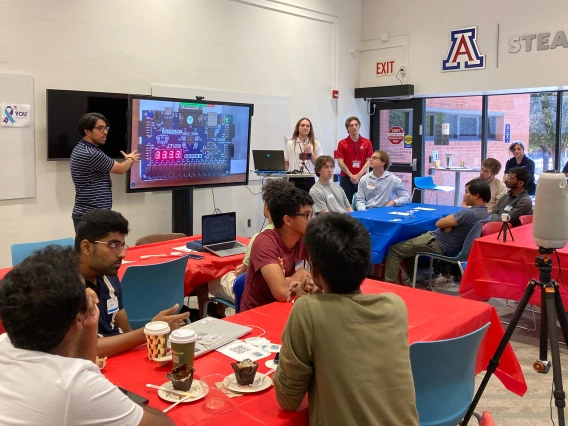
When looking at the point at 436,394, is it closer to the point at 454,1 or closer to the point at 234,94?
the point at 234,94

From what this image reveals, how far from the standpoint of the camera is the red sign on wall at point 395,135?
28.5ft

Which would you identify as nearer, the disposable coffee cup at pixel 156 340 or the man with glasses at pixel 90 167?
the disposable coffee cup at pixel 156 340

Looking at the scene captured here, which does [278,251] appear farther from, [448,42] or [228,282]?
[448,42]

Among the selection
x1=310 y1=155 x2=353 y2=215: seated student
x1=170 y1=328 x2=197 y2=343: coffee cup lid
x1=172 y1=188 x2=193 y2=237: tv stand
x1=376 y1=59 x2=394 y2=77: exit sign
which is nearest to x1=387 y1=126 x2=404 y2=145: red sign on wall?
x1=376 y1=59 x2=394 y2=77: exit sign

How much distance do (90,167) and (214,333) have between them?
292cm

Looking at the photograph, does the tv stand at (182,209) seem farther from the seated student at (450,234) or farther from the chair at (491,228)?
the chair at (491,228)

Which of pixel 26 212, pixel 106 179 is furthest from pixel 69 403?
pixel 26 212

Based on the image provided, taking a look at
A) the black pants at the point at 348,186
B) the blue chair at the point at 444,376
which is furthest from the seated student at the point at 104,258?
the black pants at the point at 348,186

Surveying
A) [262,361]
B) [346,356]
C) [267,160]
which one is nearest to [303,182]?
[267,160]

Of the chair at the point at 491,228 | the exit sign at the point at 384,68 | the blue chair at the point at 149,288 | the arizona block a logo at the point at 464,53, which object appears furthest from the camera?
the exit sign at the point at 384,68

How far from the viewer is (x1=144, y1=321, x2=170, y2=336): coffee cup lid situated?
1.78 meters

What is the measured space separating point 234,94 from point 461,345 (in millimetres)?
5554

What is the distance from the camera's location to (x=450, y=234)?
4.88 m

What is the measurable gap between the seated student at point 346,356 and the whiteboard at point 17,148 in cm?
430
